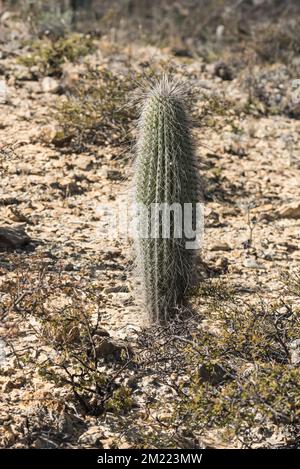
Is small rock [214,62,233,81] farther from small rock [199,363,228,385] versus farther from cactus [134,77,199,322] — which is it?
small rock [199,363,228,385]

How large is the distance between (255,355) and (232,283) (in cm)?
129

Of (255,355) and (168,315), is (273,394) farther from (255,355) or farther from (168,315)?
(168,315)

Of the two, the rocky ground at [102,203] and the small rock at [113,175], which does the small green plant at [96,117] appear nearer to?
the rocky ground at [102,203]

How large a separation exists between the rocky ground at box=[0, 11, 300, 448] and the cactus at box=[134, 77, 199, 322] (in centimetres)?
24

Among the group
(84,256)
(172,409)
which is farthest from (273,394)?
(84,256)

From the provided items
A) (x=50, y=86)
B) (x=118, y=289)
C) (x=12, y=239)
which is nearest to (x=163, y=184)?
(x=118, y=289)

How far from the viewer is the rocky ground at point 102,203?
13.0 feet

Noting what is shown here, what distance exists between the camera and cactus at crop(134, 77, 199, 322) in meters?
4.37

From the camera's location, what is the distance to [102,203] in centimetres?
599

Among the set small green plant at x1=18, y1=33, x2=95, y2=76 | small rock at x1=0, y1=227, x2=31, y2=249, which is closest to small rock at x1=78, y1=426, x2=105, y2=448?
small rock at x1=0, y1=227, x2=31, y2=249

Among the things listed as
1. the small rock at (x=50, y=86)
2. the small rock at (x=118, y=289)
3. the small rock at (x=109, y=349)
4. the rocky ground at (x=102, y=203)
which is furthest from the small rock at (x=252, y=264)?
the small rock at (x=50, y=86)

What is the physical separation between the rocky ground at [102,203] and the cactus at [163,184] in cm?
24

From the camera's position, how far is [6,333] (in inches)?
A: 166

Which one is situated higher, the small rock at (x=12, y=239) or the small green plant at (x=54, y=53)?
the small green plant at (x=54, y=53)
